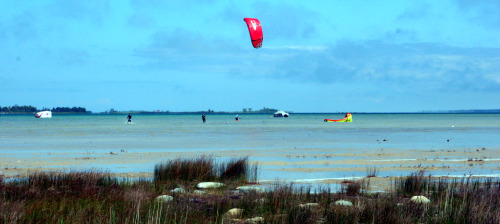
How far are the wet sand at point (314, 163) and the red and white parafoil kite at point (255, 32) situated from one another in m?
5.83

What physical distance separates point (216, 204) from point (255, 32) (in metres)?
18.0

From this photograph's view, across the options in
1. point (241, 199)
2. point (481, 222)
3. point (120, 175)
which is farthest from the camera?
point (120, 175)

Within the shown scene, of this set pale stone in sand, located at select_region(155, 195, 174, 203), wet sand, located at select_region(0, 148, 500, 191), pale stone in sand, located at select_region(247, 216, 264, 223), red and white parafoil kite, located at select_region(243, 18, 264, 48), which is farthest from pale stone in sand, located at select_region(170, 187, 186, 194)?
red and white parafoil kite, located at select_region(243, 18, 264, 48)

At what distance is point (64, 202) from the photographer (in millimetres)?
8867

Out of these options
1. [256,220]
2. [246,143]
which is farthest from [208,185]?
[246,143]

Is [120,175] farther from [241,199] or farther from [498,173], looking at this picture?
[498,173]

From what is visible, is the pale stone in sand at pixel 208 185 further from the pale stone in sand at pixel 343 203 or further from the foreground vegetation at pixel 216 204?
the pale stone in sand at pixel 343 203

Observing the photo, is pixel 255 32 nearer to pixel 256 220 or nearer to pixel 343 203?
pixel 343 203

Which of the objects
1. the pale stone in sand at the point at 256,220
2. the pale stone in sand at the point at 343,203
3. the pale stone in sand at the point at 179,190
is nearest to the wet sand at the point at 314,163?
the pale stone in sand at the point at 343,203

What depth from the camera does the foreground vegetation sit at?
7.69 meters

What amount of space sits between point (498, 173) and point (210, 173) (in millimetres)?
8128

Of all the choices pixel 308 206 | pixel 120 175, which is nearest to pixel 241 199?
pixel 308 206

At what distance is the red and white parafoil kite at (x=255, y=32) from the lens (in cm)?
2614

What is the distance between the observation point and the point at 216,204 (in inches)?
360
